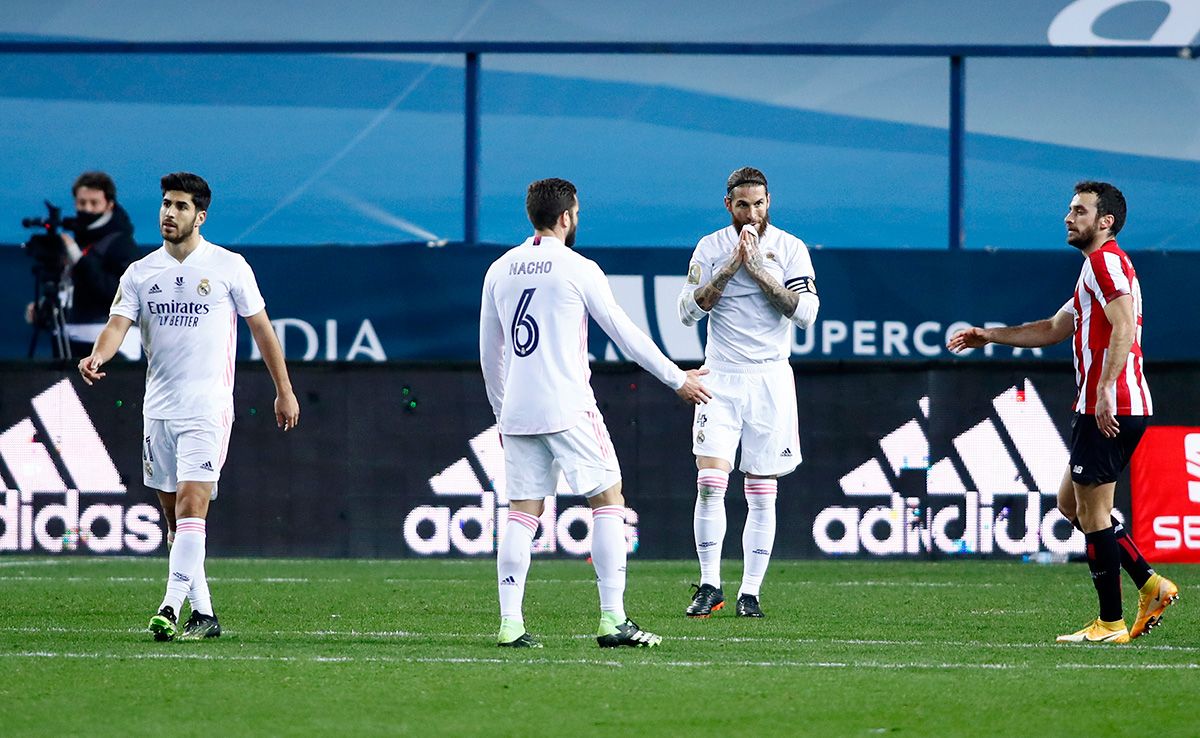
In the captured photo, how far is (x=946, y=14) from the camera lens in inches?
628

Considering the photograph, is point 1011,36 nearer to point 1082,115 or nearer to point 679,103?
point 1082,115

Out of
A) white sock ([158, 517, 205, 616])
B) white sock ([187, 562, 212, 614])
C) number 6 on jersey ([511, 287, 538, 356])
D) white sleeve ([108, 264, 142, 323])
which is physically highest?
white sleeve ([108, 264, 142, 323])

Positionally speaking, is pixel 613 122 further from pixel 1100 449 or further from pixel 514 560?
pixel 514 560

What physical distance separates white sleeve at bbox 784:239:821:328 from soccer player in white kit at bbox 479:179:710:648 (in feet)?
6.67

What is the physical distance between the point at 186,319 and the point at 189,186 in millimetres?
559

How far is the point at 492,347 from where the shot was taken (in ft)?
24.1

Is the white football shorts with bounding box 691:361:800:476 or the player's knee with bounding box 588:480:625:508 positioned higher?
the white football shorts with bounding box 691:361:800:476

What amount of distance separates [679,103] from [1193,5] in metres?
4.61

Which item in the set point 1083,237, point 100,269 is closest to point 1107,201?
point 1083,237

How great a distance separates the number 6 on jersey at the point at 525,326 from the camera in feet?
23.4

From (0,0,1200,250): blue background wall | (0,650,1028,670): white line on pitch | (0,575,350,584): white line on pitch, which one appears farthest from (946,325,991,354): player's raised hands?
(0,0,1200,250): blue background wall

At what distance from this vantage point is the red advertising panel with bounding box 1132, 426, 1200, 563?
1195 centimetres

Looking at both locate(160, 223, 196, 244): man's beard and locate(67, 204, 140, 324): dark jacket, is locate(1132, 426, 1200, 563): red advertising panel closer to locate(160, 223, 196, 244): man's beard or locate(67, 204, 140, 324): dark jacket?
locate(160, 223, 196, 244): man's beard

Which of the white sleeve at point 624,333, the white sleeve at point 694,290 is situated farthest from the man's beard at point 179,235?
the white sleeve at point 694,290
